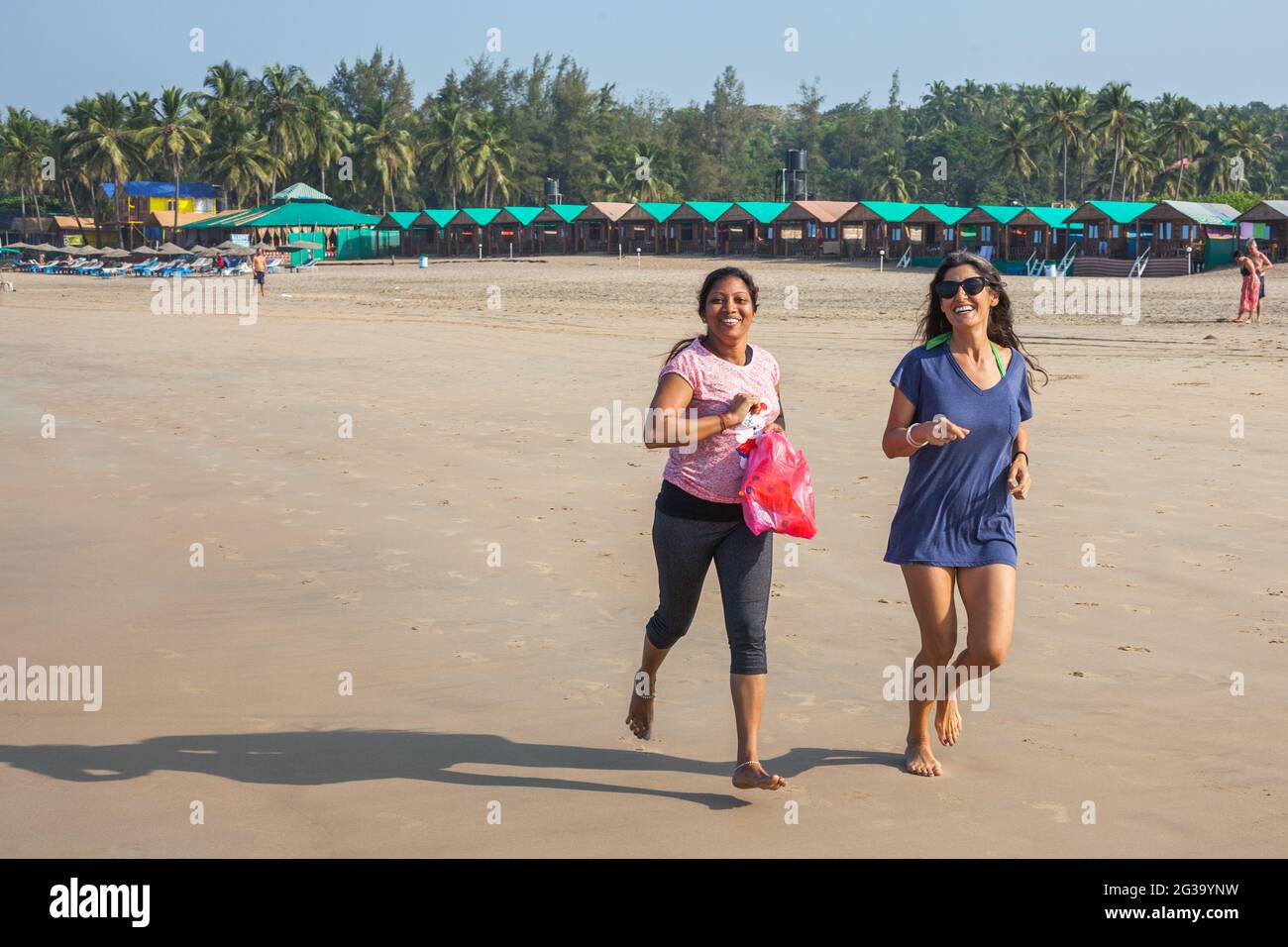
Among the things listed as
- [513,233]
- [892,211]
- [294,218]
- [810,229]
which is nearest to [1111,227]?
[892,211]

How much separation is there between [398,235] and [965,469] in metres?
78.1

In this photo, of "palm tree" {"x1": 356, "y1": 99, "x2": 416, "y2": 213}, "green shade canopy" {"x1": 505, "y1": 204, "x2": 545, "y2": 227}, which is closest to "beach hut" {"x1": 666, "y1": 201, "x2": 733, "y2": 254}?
"green shade canopy" {"x1": 505, "y1": 204, "x2": 545, "y2": 227}

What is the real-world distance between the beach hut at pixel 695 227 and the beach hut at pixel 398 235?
1554 cm

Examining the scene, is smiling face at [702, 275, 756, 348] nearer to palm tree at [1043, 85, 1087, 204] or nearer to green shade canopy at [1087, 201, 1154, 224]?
green shade canopy at [1087, 201, 1154, 224]

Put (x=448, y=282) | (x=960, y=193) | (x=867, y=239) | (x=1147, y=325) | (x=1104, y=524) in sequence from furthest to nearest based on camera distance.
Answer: (x=960, y=193) < (x=867, y=239) < (x=448, y=282) < (x=1147, y=325) < (x=1104, y=524)

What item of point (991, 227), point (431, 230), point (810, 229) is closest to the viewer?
point (991, 227)

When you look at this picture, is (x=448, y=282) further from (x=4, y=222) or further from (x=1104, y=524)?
(x=4, y=222)

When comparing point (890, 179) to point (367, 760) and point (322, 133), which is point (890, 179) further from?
point (367, 760)

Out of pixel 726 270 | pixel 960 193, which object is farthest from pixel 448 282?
pixel 960 193

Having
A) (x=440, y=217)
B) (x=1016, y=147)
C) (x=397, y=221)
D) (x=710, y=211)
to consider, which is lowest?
(x=397, y=221)

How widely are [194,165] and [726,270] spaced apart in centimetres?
10093

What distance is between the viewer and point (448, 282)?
149ft

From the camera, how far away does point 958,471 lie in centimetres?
416
